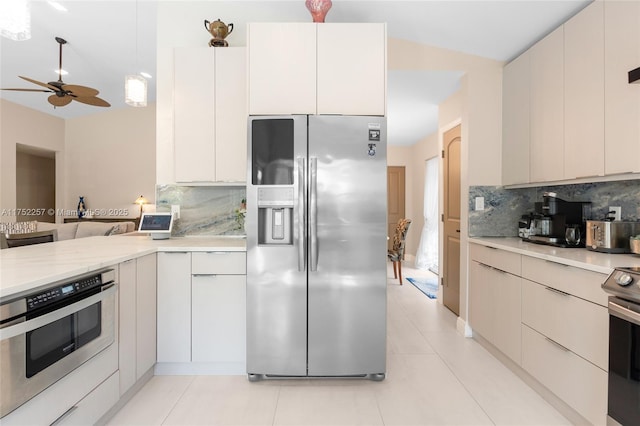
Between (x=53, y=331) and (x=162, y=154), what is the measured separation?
1.84m

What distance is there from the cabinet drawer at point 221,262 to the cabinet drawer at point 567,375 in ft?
6.61

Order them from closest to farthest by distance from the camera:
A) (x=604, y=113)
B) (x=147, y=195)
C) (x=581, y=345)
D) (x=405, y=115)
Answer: (x=581, y=345)
(x=604, y=113)
(x=405, y=115)
(x=147, y=195)

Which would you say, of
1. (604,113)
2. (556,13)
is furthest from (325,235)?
(556,13)

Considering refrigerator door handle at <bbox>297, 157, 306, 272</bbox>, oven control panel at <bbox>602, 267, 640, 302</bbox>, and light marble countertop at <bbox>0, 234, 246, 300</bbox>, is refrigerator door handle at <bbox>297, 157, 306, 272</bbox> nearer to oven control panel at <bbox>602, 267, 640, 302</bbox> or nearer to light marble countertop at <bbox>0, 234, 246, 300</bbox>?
light marble countertop at <bbox>0, 234, 246, 300</bbox>

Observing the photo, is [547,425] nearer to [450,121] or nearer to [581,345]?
[581,345]

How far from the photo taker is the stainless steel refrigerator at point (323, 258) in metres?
2.17

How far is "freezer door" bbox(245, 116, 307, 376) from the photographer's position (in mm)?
2160

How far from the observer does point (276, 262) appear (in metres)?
2.17

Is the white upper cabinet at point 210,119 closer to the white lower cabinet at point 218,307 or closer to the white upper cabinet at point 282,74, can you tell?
the white upper cabinet at point 282,74

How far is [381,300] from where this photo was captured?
219 cm

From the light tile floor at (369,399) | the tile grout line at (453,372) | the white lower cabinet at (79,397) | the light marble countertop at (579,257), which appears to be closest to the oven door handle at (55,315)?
the white lower cabinet at (79,397)

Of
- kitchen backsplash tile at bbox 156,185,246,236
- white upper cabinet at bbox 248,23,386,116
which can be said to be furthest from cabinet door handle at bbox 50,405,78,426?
white upper cabinet at bbox 248,23,386,116

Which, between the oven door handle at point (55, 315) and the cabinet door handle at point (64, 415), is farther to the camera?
the cabinet door handle at point (64, 415)

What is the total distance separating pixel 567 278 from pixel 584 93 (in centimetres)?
124
